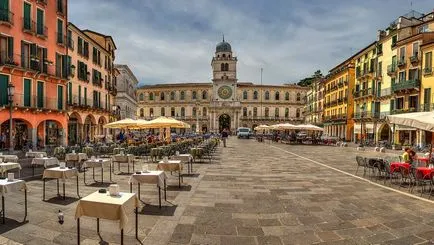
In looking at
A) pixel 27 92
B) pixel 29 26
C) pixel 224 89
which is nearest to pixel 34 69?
pixel 27 92

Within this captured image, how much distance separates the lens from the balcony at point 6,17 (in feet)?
66.8

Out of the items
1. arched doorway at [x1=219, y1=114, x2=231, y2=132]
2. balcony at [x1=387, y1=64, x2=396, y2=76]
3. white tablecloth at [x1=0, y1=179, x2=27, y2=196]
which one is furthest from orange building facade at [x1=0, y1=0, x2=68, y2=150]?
arched doorway at [x1=219, y1=114, x2=231, y2=132]

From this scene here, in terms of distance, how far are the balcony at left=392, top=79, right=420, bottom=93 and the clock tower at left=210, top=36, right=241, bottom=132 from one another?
54.6m

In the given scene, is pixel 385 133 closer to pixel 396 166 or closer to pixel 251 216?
pixel 396 166

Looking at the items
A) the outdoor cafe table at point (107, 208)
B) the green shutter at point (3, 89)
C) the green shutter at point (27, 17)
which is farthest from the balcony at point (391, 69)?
the outdoor cafe table at point (107, 208)

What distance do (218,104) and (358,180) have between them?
7766 centimetres

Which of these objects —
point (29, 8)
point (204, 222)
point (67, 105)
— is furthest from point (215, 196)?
point (67, 105)

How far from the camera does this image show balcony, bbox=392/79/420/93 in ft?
108

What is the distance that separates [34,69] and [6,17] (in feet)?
12.7

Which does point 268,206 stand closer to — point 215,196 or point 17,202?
point 215,196

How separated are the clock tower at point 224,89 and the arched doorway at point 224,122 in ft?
1.84

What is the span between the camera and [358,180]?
12.1m

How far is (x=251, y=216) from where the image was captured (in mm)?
7156

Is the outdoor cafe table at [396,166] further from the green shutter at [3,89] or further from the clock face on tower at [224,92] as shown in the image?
the clock face on tower at [224,92]
